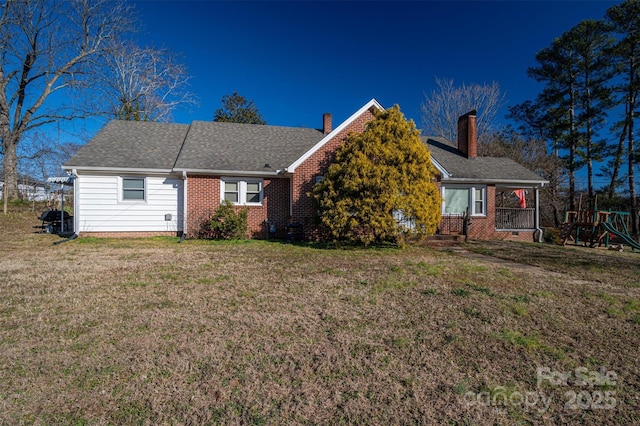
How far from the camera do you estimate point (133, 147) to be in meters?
14.1

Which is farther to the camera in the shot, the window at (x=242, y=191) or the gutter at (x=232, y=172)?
the window at (x=242, y=191)

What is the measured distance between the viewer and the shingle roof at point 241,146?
13.2 m

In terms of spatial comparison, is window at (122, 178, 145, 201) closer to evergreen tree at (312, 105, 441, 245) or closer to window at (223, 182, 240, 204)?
window at (223, 182, 240, 204)

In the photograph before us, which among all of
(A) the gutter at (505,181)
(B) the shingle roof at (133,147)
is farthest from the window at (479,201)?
(B) the shingle roof at (133,147)

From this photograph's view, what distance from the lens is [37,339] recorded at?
360 centimetres

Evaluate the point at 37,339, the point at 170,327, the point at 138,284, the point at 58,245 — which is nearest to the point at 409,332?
the point at 170,327

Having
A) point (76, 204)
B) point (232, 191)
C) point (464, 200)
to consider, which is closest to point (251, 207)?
point (232, 191)

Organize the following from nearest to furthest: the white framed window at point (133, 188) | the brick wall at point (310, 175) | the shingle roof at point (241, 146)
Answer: the brick wall at point (310, 175) → the white framed window at point (133, 188) → the shingle roof at point (241, 146)

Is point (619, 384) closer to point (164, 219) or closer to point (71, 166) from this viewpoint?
point (164, 219)

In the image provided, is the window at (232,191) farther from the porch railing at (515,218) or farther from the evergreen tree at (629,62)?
the evergreen tree at (629,62)

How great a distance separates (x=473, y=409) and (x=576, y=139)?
27662 millimetres

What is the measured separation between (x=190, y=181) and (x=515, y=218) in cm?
1574

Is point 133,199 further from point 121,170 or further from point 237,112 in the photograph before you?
point 237,112

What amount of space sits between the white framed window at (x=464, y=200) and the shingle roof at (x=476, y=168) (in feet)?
2.21
